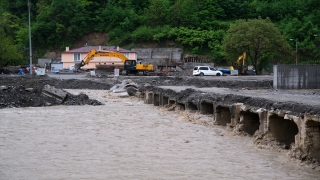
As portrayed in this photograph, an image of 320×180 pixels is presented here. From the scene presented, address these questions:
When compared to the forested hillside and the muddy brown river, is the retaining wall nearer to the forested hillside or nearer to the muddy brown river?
the muddy brown river

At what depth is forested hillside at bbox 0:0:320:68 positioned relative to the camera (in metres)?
82.5

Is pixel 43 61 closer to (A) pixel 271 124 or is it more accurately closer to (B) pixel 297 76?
(B) pixel 297 76

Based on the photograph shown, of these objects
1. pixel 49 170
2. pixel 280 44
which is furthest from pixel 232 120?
pixel 280 44

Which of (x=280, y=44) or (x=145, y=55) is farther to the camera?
(x=145, y=55)

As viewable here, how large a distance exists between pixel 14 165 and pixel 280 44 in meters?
46.7

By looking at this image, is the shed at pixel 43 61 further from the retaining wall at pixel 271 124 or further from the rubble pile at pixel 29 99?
the retaining wall at pixel 271 124

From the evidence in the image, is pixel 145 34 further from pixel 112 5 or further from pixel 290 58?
pixel 290 58

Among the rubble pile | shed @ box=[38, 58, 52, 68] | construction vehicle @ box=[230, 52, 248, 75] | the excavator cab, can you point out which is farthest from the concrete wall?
shed @ box=[38, 58, 52, 68]

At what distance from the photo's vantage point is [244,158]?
500 inches

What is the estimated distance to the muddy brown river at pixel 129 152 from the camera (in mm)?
11094

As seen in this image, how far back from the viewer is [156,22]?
91.4 meters

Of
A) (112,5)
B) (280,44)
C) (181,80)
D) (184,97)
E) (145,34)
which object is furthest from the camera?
(112,5)

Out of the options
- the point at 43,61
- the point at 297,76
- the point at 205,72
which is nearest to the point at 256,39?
the point at 205,72

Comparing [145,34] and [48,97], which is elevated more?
[145,34]
